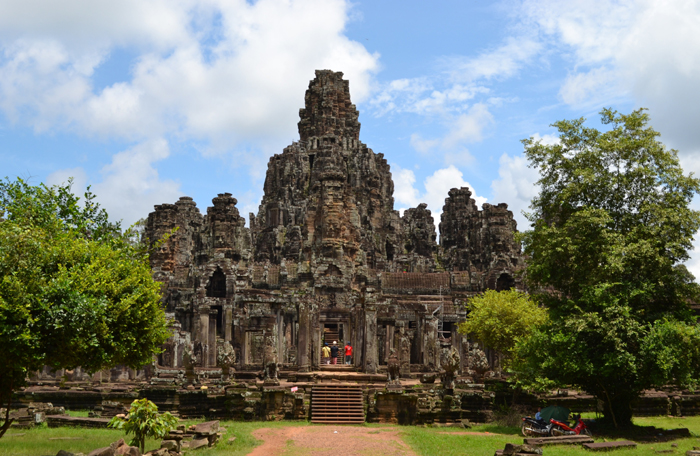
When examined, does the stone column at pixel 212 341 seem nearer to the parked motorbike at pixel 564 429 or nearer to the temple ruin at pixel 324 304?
the temple ruin at pixel 324 304

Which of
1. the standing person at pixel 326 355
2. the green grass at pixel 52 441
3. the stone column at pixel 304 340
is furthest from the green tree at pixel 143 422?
the standing person at pixel 326 355

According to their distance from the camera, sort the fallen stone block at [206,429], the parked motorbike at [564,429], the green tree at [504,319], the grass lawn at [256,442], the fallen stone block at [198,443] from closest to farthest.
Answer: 1. the grass lawn at [256,442]
2. the fallen stone block at [198,443]
3. the fallen stone block at [206,429]
4. the parked motorbike at [564,429]
5. the green tree at [504,319]

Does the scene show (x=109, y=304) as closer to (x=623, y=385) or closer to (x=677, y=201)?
(x=623, y=385)

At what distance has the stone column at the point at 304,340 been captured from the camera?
2844 centimetres

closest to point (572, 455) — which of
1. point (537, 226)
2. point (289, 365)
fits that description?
point (537, 226)

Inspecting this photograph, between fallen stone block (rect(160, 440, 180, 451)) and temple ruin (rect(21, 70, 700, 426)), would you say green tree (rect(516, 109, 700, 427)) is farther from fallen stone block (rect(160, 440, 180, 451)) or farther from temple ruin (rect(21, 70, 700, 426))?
fallen stone block (rect(160, 440, 180, 451))

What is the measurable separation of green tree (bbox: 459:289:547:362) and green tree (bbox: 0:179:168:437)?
1787cm

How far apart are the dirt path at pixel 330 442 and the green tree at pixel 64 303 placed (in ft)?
15.0

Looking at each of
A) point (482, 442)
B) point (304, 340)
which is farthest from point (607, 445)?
point (304, 340)

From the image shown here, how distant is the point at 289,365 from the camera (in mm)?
30500

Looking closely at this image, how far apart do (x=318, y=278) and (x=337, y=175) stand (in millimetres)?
7631

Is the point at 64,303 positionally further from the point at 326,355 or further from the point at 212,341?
the point at 212,341

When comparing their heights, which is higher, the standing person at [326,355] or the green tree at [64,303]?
the green tree at [64,303]

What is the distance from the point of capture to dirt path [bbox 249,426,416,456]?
55.7ft
